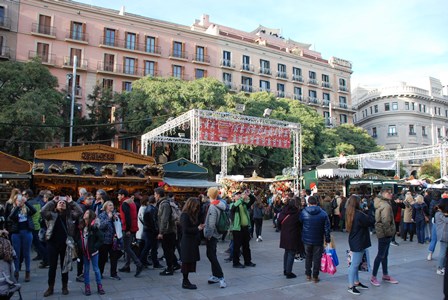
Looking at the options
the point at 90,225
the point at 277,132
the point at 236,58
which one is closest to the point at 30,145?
the point at 277,132

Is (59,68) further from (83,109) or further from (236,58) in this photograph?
(236,58)

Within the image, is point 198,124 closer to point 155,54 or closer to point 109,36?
point 155,54

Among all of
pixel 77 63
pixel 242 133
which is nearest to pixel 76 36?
pixel 77 63

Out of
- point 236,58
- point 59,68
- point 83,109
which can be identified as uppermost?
point 236,58

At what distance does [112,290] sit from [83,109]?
1186 inches

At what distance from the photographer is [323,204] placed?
14.8m

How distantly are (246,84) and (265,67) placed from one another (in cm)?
376

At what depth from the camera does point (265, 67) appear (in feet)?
145

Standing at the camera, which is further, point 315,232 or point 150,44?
point 150,44

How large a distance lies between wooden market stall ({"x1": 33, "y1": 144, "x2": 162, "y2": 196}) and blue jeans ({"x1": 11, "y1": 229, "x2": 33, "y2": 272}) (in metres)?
4.56

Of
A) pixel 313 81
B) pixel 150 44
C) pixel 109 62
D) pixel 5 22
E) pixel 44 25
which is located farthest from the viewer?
pixel 313 81

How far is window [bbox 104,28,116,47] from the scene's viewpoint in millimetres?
35312

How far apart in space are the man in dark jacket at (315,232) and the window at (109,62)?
32.6 meters

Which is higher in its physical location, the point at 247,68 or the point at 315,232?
the point at 247,68
